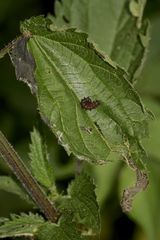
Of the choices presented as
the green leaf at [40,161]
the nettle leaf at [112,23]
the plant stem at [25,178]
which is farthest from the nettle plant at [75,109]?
the nettle leaf at [112,23]

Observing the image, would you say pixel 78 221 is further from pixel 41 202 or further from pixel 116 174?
pixel 116 174

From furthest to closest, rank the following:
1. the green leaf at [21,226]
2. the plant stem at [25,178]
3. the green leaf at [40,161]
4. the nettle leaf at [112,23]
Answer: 1. the nettle leaf at [112,23]
2. the green leaf at [40,161]
3. the green leaf at [21,226]
4. the plant stem at [25,178]

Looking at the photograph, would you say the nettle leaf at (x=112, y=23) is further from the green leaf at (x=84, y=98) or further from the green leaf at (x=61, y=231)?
the green leaf at (x=61, y=231)

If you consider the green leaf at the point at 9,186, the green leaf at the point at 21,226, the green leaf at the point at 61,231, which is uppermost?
the green leaf at the point at 9,186

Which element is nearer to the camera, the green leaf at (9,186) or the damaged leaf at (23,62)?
the damaged leaf at (23,62)

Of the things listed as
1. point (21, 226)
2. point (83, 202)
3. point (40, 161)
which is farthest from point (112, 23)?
point (21, 226)

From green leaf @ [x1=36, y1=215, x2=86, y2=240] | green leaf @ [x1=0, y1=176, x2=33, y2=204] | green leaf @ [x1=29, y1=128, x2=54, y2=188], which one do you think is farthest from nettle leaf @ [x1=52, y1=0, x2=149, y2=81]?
green leaf @ [x1=36, y1=215, x2=86, y2=240]

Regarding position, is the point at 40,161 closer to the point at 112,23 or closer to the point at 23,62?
the point at 23,62
